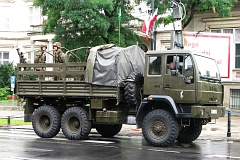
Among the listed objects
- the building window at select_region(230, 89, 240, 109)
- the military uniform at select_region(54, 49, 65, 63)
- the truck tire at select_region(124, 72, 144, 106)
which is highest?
the military uniform at select_region(54, 49, 65, 63)

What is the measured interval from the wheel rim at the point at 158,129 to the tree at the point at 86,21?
1244 cm

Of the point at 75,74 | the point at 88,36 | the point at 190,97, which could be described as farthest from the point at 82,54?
the point at 190,97

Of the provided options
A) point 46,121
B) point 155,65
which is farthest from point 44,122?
point 155,65

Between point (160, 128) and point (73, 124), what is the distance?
3400 mm

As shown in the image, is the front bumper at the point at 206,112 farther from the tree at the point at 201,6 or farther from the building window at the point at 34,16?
the building window at the point at 34,16

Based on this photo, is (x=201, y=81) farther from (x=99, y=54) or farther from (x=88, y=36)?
(x=88, y=36)

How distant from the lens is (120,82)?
15.4m

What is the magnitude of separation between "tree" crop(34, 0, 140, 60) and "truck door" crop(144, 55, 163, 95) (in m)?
11.5

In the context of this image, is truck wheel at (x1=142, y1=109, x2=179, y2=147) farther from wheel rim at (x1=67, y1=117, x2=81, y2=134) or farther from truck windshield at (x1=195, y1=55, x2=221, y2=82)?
wheel rim at (x1=67, y1=117, x2=81, y2=134)

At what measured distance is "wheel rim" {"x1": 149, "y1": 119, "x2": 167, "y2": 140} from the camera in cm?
1460

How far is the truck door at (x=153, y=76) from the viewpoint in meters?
14.9

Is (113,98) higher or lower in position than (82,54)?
lower

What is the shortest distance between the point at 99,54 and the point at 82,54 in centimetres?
1095

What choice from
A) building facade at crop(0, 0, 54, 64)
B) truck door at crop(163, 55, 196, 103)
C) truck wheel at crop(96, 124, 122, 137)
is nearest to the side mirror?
truck door at crop(163, 55, 196, 103)
